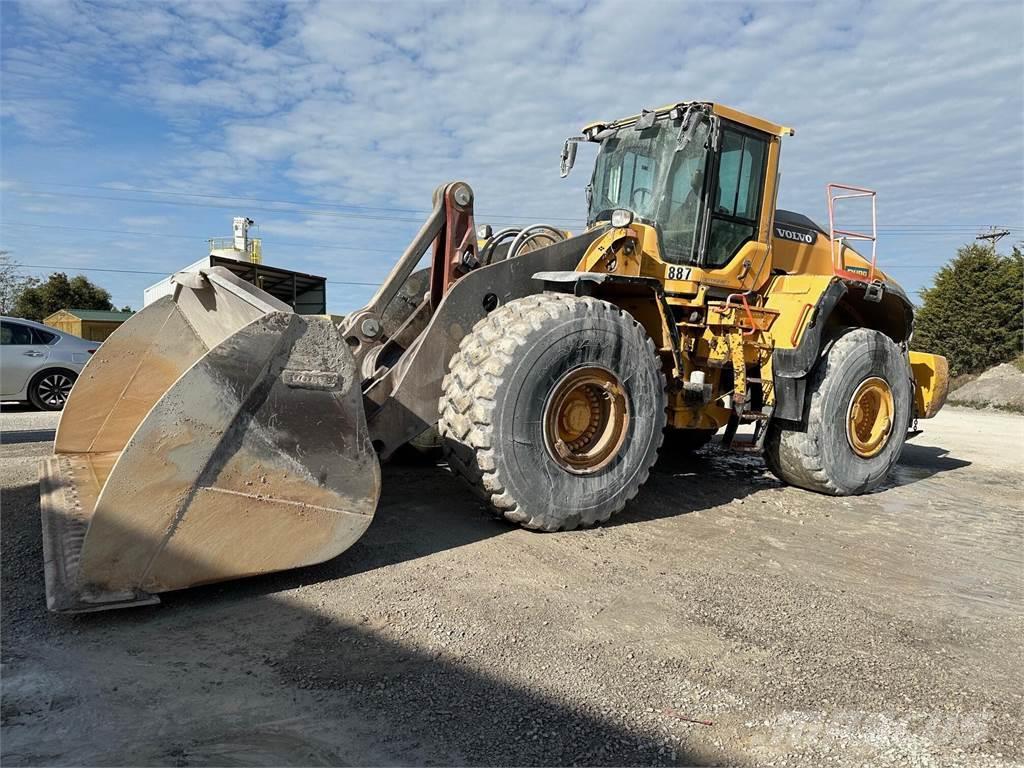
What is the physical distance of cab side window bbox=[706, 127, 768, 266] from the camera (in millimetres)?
5789

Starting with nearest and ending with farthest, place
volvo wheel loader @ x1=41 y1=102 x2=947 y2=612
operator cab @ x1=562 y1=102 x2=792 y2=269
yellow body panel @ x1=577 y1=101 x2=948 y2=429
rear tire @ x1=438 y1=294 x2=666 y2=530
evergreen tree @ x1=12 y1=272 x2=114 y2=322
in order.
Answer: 1. volvo wheel loader @ x1=41 y1=102 x2=947 y2=612
2. rear tire @ x1=438 y1=294 x2=666 y2=530
3. yellow body panel @ x1=577 y1=101 x2=948 y2=429
4. operator cab @ x1=562 y1=102 x2=792 y2=269
5. evergreen tree @ x1=12 y1=272 x2=114 y2=322

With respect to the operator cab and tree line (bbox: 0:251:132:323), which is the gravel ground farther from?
tree line (bbox: 0:251:132:323)

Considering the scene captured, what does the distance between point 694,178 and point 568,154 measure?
139cm

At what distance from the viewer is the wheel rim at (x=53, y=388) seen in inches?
420

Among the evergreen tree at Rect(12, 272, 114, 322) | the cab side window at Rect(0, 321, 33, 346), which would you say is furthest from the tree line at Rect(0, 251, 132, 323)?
the cab side window at Rect(0, 321, 33, 346)

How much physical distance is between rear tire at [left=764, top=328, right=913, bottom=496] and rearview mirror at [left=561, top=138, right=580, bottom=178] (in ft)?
A: 9.13

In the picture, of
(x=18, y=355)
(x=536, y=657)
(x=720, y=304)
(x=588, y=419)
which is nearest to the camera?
(x=536, y=657)

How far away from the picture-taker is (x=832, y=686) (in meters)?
2.77

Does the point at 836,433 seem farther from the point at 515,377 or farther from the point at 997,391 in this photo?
the point at 997,391

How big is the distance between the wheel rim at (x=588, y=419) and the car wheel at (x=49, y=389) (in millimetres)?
9084

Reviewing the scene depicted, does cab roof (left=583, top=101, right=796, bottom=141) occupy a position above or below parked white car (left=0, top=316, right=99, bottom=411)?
above

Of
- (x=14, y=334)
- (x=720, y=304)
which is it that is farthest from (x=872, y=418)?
(x=14, y=334)

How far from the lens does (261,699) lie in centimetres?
246

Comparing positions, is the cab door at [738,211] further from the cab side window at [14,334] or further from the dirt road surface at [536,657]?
the cab side window at [14,334]
